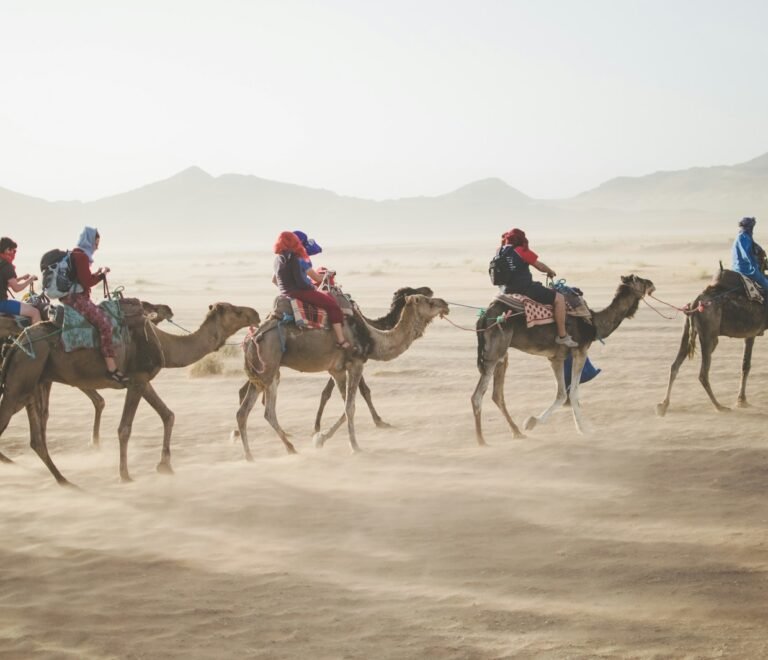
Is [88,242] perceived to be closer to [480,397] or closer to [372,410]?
[372,410]

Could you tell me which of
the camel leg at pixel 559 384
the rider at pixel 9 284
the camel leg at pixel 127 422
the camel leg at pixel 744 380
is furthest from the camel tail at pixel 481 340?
the rider at pixel 9 284

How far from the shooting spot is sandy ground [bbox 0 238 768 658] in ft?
22.8

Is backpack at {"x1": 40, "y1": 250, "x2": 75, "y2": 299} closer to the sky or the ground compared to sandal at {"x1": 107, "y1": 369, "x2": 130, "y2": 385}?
closer to the sky

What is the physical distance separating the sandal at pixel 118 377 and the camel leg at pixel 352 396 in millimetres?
2684

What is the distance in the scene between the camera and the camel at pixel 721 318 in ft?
47.3

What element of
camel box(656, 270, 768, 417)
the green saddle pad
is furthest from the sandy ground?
the green saddle pad

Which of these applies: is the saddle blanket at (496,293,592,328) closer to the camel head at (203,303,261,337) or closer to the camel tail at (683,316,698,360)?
the camel tail at (683,316,698,360)

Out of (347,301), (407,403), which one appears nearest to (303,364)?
(347,301)

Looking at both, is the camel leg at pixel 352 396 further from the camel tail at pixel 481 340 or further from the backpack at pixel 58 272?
the backpack at pixel 58 272

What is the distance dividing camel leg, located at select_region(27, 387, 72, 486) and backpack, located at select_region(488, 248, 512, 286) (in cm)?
546

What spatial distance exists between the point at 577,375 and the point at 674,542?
459cm

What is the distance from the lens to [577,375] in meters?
13.1

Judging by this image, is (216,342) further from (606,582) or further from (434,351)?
(434,351)

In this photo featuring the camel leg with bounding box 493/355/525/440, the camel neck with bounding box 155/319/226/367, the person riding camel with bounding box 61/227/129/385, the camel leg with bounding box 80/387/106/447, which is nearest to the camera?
the person riding camel with bounding box 61/227/129/385
